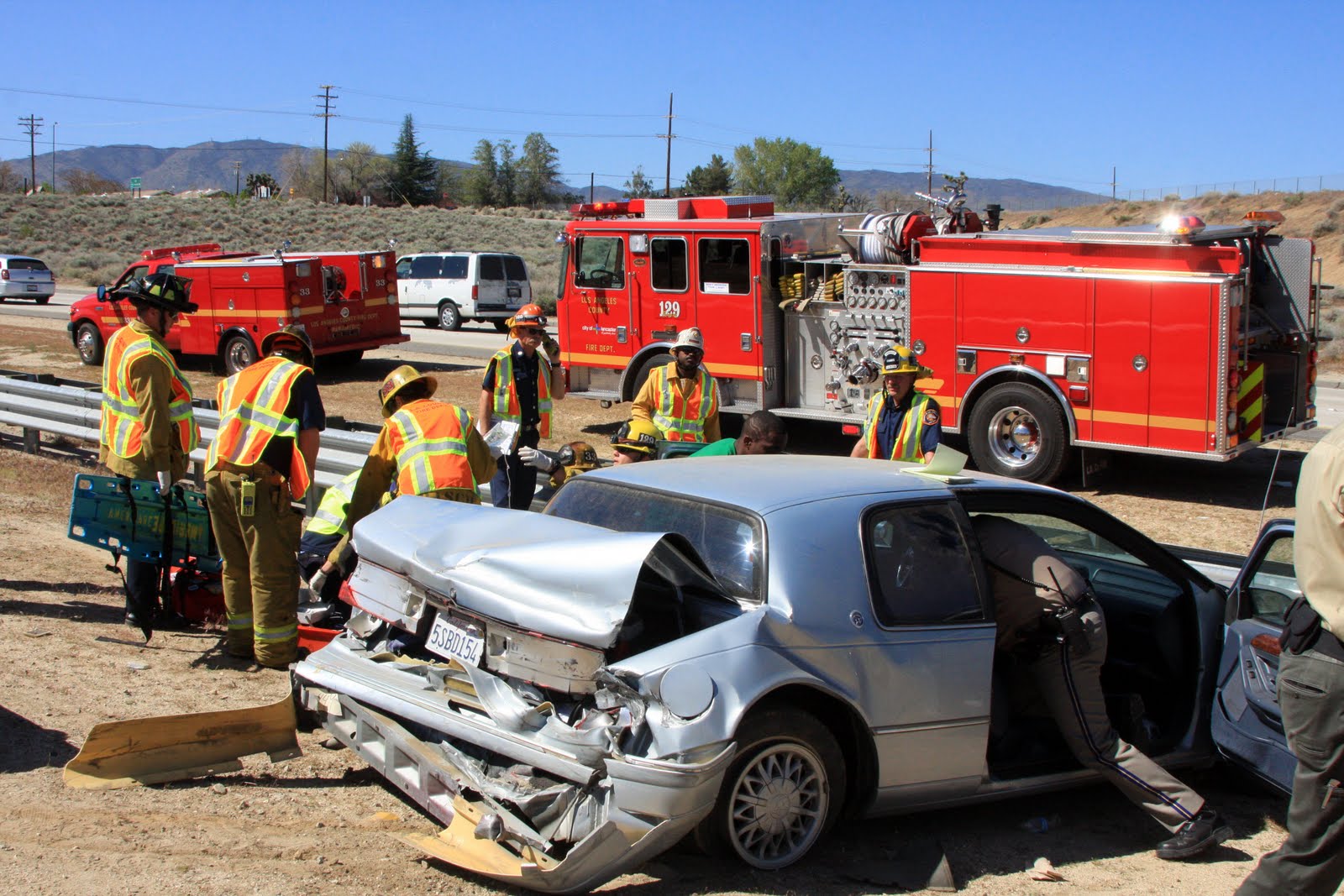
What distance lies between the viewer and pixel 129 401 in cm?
680

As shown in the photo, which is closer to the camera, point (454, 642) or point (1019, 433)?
point (454, 642)

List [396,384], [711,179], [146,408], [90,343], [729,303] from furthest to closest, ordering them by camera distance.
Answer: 1. [711,179]
2. [90,343]
3. [729,303]
4. [146,408]
5. [396,384]

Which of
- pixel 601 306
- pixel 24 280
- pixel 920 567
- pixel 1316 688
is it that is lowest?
pixel 1316 688

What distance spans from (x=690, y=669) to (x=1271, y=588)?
2.45 m

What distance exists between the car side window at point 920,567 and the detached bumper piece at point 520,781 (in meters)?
0.88

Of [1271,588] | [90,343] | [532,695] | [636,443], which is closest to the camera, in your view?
[532,695]

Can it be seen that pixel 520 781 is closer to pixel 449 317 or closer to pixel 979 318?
pixel 979 318

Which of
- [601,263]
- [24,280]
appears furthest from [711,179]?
[601,263]

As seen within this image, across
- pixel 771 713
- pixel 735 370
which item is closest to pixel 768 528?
pixel 771 713

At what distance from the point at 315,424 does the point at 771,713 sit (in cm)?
301

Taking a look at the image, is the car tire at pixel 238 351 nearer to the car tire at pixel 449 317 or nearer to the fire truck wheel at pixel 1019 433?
the car tire at pixel 449 317

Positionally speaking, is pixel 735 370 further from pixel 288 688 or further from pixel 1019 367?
pixel 288 688

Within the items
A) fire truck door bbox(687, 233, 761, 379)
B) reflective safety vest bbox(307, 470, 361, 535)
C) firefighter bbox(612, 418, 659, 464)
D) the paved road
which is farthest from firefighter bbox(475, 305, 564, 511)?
the paved road

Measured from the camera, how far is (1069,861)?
4480 mm
